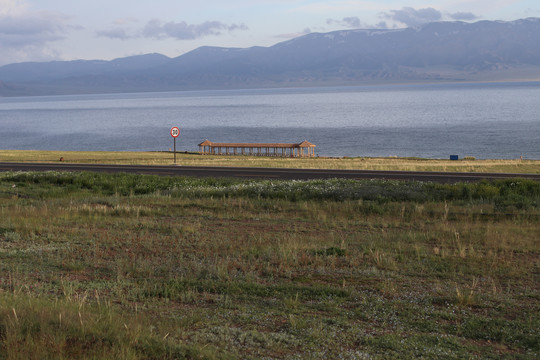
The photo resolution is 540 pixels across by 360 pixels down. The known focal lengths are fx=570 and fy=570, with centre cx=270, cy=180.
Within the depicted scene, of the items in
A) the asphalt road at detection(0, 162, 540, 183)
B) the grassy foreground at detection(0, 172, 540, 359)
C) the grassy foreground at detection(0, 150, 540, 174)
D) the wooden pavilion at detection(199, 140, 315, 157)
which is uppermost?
the wooden pavilion at detection(199, 140, 315, 157)

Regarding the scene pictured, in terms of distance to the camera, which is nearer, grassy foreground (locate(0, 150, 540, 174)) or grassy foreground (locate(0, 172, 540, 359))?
grassy foreground (locate(0, 172, 540, 359))

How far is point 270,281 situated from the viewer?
9109 mm

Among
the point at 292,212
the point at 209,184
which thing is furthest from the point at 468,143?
the point at 292,212

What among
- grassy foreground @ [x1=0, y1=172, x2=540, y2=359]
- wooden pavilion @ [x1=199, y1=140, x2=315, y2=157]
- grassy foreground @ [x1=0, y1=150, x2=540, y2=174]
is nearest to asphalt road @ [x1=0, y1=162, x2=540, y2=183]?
grassy foreground @ [x1=0, y1=150, x2=540, y2=174]

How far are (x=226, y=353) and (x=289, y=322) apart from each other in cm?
132

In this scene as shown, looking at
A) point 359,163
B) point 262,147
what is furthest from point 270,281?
point 262,147

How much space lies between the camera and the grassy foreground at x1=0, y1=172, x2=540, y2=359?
625cm

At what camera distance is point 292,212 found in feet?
57.7

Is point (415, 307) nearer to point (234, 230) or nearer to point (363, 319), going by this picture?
point (363, 319)

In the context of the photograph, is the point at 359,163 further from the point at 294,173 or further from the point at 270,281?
the point at 270,281

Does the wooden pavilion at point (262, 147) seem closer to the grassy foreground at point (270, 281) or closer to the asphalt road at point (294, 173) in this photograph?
the asphalt road at point (294, 173)

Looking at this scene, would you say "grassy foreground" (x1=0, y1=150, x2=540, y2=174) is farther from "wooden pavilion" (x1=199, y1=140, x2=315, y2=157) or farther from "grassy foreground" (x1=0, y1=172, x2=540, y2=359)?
"grassy foreground" (x1=0, y1=172, x2=540, y2=359)

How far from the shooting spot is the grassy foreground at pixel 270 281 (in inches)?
246

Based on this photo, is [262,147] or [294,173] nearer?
[294,173]
